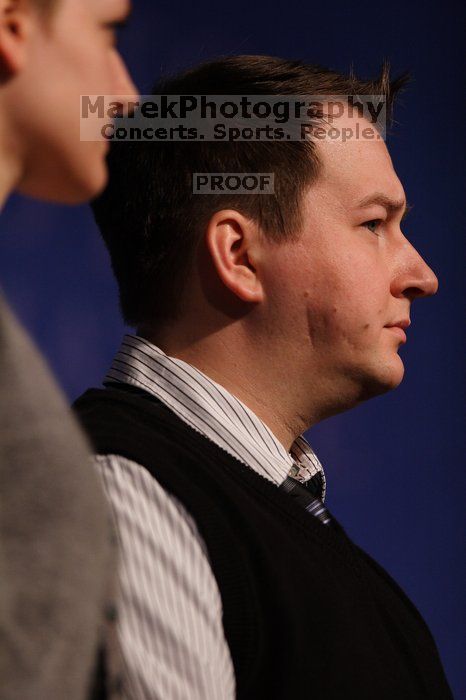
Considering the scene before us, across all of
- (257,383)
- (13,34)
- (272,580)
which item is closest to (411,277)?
(257,383)

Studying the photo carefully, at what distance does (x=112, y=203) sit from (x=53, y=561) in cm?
56

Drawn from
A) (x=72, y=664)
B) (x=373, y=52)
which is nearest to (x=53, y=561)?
(x=72, y=664)

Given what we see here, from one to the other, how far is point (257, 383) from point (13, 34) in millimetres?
433

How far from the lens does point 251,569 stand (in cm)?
56

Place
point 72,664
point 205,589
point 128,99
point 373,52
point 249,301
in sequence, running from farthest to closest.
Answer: point 373,52 → point 249,301 → point 205,589 → point 128,99 → point 72,664

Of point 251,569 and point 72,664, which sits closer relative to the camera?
point 72,664

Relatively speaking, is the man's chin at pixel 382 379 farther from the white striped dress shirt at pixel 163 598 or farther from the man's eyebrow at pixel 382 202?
the white striped dress shirt at pixel 163 598

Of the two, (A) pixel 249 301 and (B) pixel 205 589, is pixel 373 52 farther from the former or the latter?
(B) pixel 205 589

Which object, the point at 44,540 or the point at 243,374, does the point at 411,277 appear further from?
the point at 44,540

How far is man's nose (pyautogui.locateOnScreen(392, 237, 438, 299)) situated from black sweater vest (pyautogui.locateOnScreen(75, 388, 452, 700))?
227 mm

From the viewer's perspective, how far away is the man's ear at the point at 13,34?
330 millimetres

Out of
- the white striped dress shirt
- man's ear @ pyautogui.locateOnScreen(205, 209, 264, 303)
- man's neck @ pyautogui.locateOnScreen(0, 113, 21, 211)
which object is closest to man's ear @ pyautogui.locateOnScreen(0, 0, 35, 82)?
man's neck @ pyautogui.locateOnScreen(0, 113, 21, 211)

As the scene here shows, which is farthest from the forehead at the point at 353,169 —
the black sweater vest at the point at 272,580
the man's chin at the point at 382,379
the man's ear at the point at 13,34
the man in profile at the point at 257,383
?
the man's ear at the point at 13,34

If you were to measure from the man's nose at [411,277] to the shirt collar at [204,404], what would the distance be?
17 cm
